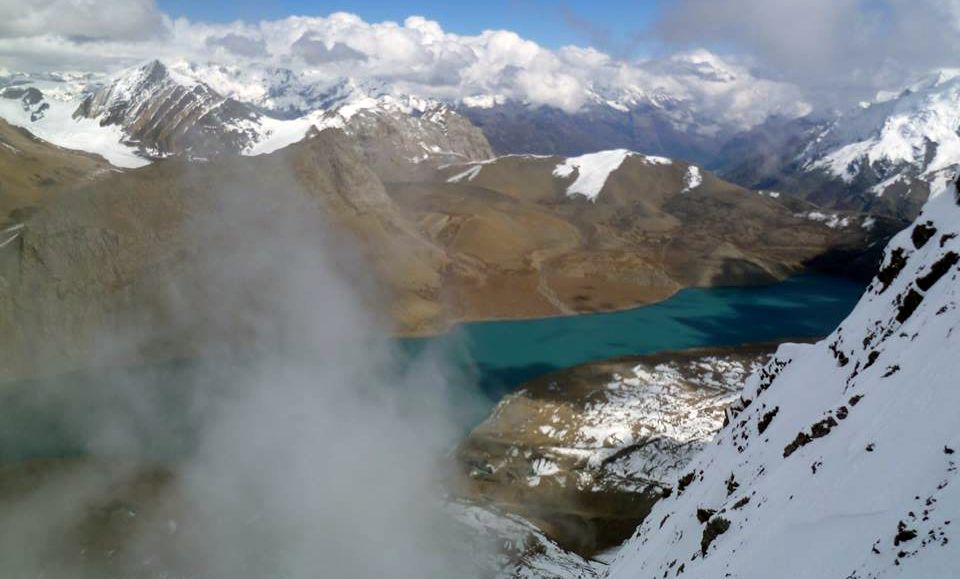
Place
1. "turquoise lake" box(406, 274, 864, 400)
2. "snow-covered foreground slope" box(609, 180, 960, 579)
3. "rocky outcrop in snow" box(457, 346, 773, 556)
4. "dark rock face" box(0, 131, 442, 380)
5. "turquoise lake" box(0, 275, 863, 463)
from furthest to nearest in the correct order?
"turquoise lake" box(406, 274, 864, 400) < "dark rock face" box(0, 131, 442, 380) < "turquoise lake" box(0, 275, 863, 463) < "rocky outcrop in snow" box(457, 346, 773, 556) < "snow-covered foreground slope" box(609, 180, 960, 579)

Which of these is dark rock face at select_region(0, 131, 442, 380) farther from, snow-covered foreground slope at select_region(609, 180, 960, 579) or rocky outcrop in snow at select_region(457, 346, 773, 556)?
snow-covered foreground slope at select_region(609, 180, 960, 579)

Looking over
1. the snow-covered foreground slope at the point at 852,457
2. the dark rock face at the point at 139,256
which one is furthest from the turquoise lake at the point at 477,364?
the snow-covered foreground slope at the point at 852,457

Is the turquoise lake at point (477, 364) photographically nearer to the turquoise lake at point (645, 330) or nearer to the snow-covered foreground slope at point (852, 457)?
the turquoise lake at point (645, 330)

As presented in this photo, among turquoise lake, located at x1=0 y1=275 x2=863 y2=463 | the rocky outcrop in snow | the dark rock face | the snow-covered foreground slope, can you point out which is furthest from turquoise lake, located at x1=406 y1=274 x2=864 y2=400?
the snow-covered foreground slope

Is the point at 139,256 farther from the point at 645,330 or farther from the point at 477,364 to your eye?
the point at 645,330

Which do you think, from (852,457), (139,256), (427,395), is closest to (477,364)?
(427,395)
